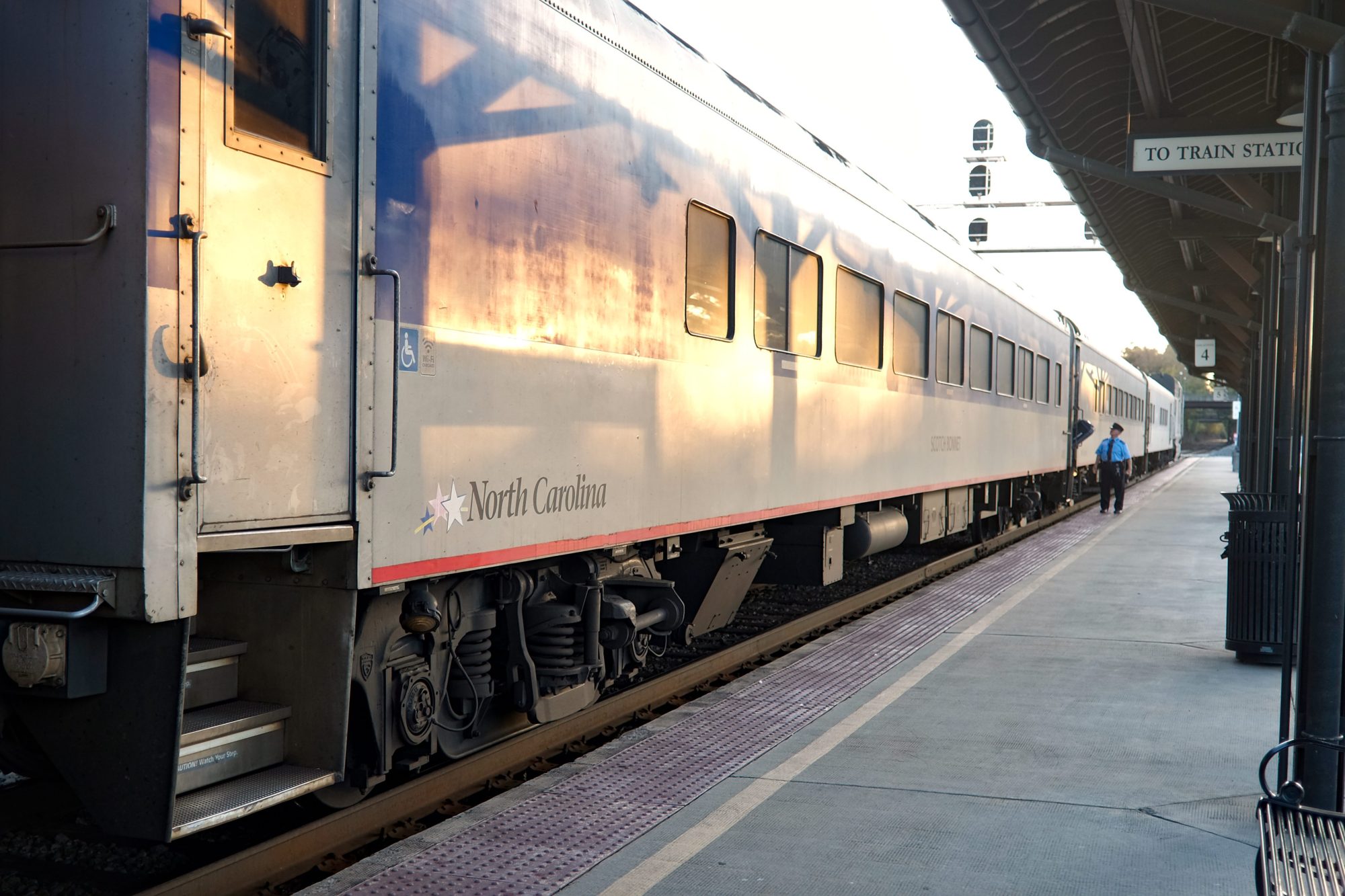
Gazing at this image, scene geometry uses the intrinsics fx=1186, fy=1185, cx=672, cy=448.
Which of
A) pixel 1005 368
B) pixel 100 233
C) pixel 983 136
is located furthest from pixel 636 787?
pixel 983 136

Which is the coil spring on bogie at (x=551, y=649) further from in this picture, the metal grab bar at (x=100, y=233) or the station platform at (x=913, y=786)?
the metal grab bar at (x=100, y=233)

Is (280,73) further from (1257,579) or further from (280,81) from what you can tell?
(1257,579)

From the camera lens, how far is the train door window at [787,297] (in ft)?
22.9

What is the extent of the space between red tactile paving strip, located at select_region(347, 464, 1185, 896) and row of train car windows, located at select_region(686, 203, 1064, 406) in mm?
1978

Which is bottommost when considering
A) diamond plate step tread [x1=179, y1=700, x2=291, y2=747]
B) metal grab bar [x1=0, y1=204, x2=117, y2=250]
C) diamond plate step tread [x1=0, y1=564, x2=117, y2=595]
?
diamond plate step tread [x1=179, y1=700, x2=291, y2=747]

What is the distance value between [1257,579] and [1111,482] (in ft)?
49.2

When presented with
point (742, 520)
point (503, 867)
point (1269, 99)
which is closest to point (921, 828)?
point (503, 867)

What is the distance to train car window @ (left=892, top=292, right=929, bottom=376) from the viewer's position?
9.73 m

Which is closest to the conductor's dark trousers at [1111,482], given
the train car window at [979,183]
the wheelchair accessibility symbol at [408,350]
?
the train car window at [979,183]

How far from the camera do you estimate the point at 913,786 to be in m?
4.80

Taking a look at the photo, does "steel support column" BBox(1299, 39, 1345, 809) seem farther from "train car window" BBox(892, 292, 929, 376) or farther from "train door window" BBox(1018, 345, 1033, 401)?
"train door window" BBox(1018, 345, 1033, 401)

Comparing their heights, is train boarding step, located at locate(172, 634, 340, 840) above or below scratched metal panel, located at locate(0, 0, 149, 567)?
below

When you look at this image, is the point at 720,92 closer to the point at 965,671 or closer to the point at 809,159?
the point at 809,159

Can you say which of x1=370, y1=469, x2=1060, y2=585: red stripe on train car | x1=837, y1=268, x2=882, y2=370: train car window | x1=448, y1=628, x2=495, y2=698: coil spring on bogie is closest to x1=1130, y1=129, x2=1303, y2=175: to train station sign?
x1=837, y1=268, x2=882, y2=370: train car window
